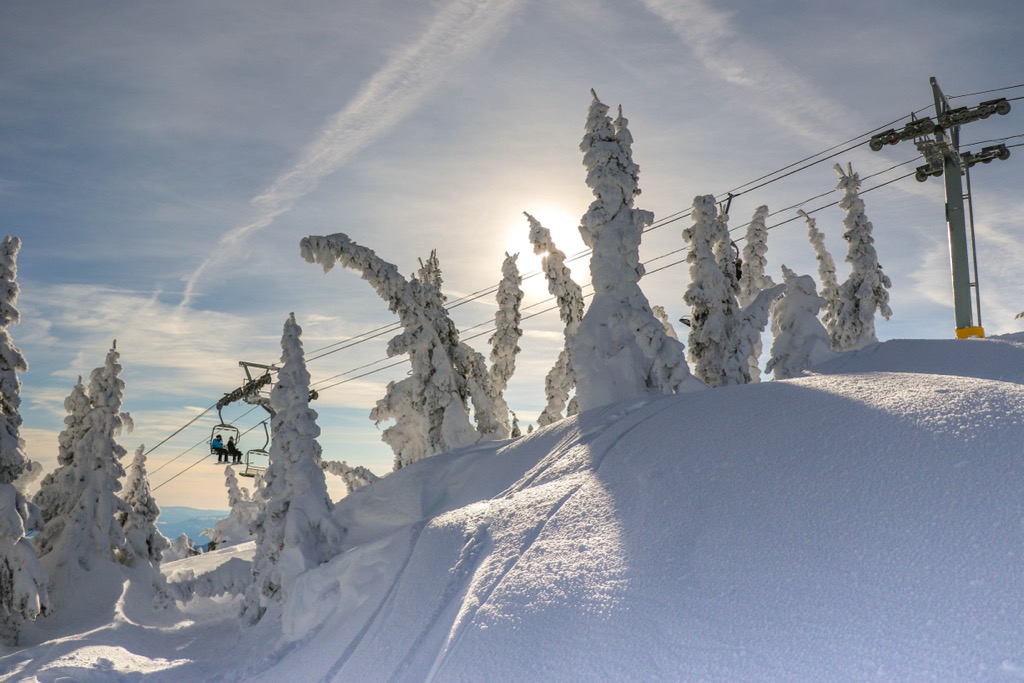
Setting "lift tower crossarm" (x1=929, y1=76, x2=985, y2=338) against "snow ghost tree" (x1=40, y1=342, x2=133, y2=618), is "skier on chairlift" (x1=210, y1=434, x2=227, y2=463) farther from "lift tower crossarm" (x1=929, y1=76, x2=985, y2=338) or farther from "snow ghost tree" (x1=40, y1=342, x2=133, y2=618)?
"lift tower crossarm" (x1=929, y1=76, x2=985, y2=338)

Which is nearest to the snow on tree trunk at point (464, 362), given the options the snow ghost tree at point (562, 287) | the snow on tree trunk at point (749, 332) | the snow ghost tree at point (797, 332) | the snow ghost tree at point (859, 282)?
the snow ghost tree at point (562, 287)

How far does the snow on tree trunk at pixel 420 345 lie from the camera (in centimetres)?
2123

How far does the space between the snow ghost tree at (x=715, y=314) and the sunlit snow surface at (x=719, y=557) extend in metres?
9.24

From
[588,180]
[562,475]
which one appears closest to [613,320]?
[588,180]

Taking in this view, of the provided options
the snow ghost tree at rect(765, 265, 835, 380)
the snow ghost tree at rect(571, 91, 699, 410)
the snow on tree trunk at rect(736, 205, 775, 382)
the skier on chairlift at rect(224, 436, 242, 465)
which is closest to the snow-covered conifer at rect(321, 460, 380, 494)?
the skier on chairlift at rect(224, 436, 242, 465)

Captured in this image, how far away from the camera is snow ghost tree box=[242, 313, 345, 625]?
15.5m

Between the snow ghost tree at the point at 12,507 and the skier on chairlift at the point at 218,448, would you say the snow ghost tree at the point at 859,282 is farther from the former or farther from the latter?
the snow ghost tree at the point at 12,507

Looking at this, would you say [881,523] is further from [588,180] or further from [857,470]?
[588,180]

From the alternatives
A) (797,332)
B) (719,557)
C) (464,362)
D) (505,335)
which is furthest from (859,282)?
(719,557)

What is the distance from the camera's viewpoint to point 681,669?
243 inches

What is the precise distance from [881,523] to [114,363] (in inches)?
923

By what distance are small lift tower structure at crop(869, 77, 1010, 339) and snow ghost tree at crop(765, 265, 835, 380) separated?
4.14 meters

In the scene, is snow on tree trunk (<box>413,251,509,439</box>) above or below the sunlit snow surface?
above

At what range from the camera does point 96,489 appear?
2278 cm
